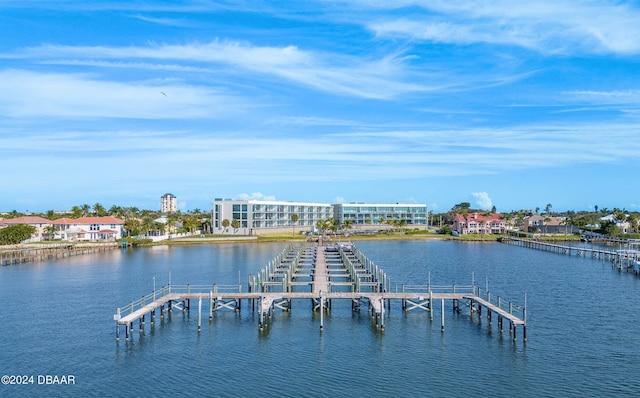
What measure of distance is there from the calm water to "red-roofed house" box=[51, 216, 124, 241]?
71.6m

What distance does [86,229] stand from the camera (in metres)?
130

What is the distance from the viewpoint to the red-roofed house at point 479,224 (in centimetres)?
16050

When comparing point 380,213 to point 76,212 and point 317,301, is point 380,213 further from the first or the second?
point 317,301

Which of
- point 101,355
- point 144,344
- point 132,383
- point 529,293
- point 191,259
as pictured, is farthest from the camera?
point 191,259

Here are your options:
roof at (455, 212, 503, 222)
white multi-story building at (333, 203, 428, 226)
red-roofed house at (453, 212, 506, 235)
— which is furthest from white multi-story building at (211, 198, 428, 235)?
red-roofed house at (453, 212, 506, 235)

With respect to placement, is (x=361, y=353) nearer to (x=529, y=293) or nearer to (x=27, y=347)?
(x=27, y=347)

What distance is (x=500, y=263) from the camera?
278 ft

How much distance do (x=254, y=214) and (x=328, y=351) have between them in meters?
112

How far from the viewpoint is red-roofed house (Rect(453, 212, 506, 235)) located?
160m

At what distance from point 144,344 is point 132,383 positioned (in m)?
7.46

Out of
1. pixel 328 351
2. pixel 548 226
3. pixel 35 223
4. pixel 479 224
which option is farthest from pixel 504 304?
pixel 548 226

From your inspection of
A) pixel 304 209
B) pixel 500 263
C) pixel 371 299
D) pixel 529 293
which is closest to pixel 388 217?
pixel 304 209

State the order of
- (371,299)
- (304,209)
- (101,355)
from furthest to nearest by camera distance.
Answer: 1. (304,209)
2. (371,299)
3. (101,355)

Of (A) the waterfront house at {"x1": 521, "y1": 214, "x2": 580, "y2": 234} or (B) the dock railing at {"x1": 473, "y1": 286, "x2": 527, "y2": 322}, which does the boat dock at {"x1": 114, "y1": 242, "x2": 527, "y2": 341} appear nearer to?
(B) the dock railing at {"x1": 473, "y1": 286, "x2": 527, "y2": 322}
